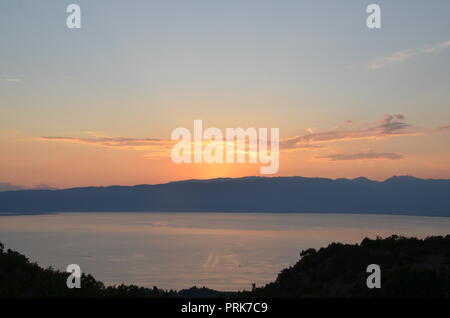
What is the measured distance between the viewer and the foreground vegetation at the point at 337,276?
18.2 metres

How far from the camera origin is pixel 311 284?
23.0 metres

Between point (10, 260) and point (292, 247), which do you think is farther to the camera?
point (292, 247)

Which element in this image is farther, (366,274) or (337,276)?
(337,276)

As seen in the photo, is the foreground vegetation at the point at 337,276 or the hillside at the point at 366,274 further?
the hillside at the point at 366,274

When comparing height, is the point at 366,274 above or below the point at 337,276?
above

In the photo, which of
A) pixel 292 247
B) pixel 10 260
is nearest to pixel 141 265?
pixel 292 247

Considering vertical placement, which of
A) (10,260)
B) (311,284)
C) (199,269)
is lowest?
(199,269)

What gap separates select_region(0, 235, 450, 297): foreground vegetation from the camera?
18.2m

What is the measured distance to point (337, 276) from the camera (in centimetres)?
2286

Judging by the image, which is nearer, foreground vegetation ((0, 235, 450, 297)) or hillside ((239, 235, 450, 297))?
foreground vegetation ((0, 235, 450, 297))

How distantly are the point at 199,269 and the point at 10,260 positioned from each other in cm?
9157
